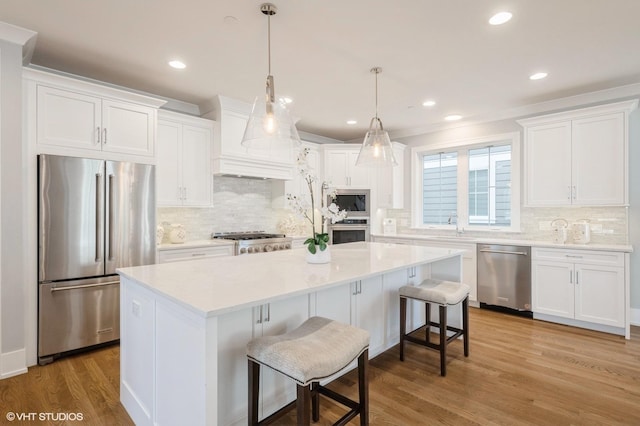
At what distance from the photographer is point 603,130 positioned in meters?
3.66

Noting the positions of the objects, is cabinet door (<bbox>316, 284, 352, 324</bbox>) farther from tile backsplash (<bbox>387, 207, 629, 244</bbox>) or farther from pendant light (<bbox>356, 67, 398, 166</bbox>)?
tile backsplash (<bbox>387, 207, 629, 244</bbox>)

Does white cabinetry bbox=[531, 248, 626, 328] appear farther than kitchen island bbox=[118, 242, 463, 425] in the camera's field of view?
Yes

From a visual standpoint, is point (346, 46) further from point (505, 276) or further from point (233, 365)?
point (505, 276)

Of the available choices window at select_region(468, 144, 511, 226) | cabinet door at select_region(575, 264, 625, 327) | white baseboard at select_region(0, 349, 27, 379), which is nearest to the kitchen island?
white baseboard at select_region(0, 349, 27, 379)

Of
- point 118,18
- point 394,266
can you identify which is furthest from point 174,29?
point 394,266

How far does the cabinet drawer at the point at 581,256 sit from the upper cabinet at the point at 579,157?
1.88 ft

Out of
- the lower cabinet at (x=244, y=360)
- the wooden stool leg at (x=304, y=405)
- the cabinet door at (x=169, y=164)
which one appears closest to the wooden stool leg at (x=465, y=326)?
the lower cabinet at (x=244, y=360)

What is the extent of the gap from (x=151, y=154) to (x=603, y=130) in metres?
4.86

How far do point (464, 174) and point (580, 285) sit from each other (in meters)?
2.14

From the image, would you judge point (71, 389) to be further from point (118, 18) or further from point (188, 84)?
point (188, 84)

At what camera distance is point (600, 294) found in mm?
3510

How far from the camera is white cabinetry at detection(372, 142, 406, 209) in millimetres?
5523

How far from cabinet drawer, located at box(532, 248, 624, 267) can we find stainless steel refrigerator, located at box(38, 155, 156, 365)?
4.32m

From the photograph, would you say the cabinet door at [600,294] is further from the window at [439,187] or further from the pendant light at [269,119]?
the pendant light at [269,119]
